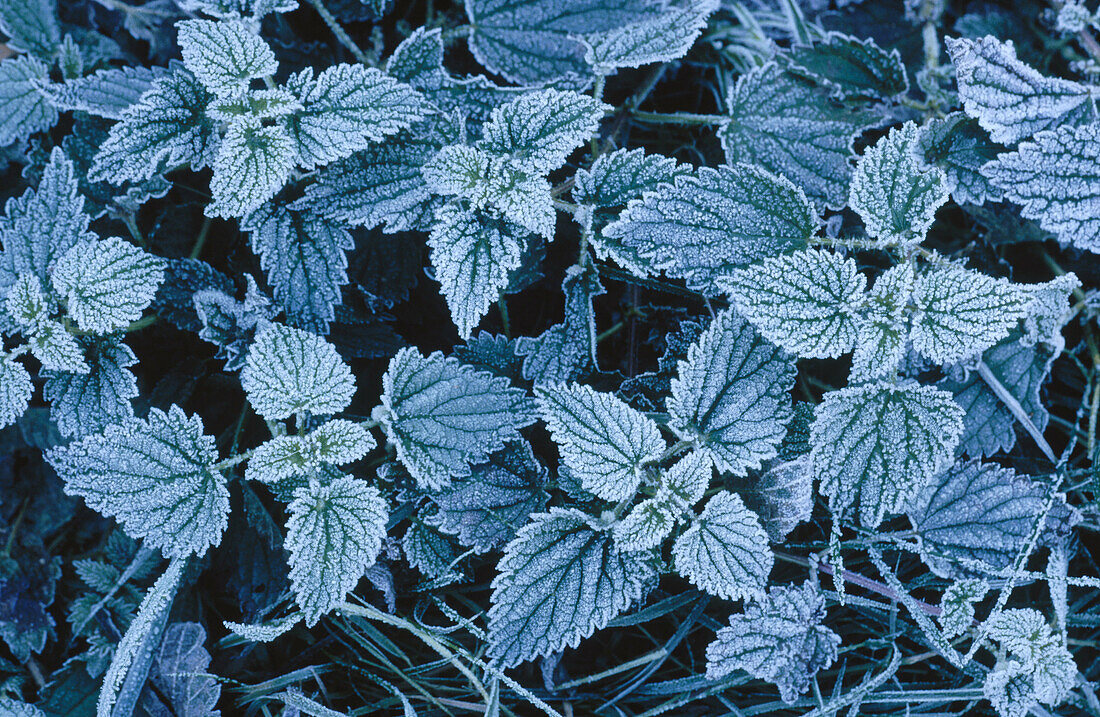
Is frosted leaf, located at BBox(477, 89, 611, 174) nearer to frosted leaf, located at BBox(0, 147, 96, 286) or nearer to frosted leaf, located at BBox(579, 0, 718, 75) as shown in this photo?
frosted leaf, located at BBox(579, 0, 718, 75)

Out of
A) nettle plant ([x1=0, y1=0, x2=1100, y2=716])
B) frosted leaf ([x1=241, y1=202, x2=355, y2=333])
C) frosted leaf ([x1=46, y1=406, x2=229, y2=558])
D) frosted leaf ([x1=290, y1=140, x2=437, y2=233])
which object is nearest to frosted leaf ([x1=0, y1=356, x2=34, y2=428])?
nettle plant ([x1=0, y1=0, x2=1100, y2=716])

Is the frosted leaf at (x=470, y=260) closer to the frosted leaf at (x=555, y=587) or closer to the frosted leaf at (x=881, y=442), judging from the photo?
the frosted leaf at (x=555, y=587)

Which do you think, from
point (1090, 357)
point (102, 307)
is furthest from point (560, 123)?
point (1090, 357)

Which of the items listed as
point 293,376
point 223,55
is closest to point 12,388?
point 293,376

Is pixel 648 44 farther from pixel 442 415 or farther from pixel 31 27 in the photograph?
pixel 31 27

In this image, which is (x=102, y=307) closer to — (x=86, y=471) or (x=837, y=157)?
(x=86, y=471)
